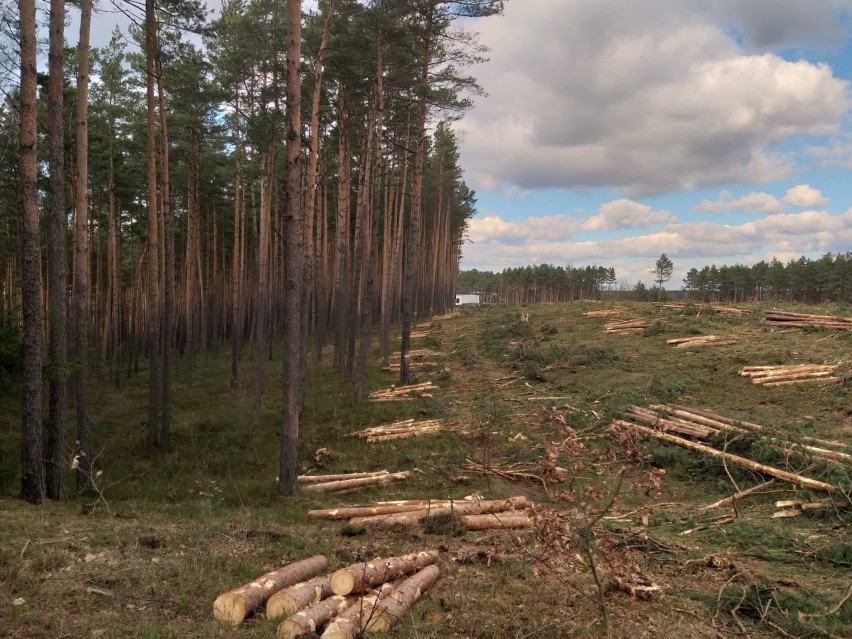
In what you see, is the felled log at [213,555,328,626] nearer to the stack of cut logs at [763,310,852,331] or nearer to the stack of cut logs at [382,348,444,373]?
the stack of cut logs at [382,348,444,373]

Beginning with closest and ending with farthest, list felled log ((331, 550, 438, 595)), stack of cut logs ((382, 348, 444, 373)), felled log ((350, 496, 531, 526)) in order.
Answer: felled log ((331, 550, 438, 595))
felled log ((350, 496, 531, 526))
stack of cut logs ((382, 348, 444, 373))

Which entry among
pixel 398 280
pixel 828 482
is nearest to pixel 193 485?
pixel 828 482

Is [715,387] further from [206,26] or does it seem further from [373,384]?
[206,26]

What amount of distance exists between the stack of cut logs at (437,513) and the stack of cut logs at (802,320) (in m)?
17.9

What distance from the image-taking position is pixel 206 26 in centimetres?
1251

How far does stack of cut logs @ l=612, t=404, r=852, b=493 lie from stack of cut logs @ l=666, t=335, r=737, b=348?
733cm

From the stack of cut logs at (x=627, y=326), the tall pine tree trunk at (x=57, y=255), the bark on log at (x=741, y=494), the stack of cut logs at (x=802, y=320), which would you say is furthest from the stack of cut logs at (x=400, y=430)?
the stack of cut logs at (x=802, y=320)

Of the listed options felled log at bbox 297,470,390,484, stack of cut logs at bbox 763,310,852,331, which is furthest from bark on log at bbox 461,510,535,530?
stack of cut logs at bbox 763,310,852,331

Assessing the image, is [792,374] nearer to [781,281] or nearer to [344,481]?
[344,481]

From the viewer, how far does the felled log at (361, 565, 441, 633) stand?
4730mm

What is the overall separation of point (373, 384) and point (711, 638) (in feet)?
54.5

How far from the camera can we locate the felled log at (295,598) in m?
4.86

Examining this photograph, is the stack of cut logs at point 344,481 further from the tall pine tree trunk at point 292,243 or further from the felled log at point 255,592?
the felled log at point 255,592

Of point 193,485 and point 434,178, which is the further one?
point 434,178
